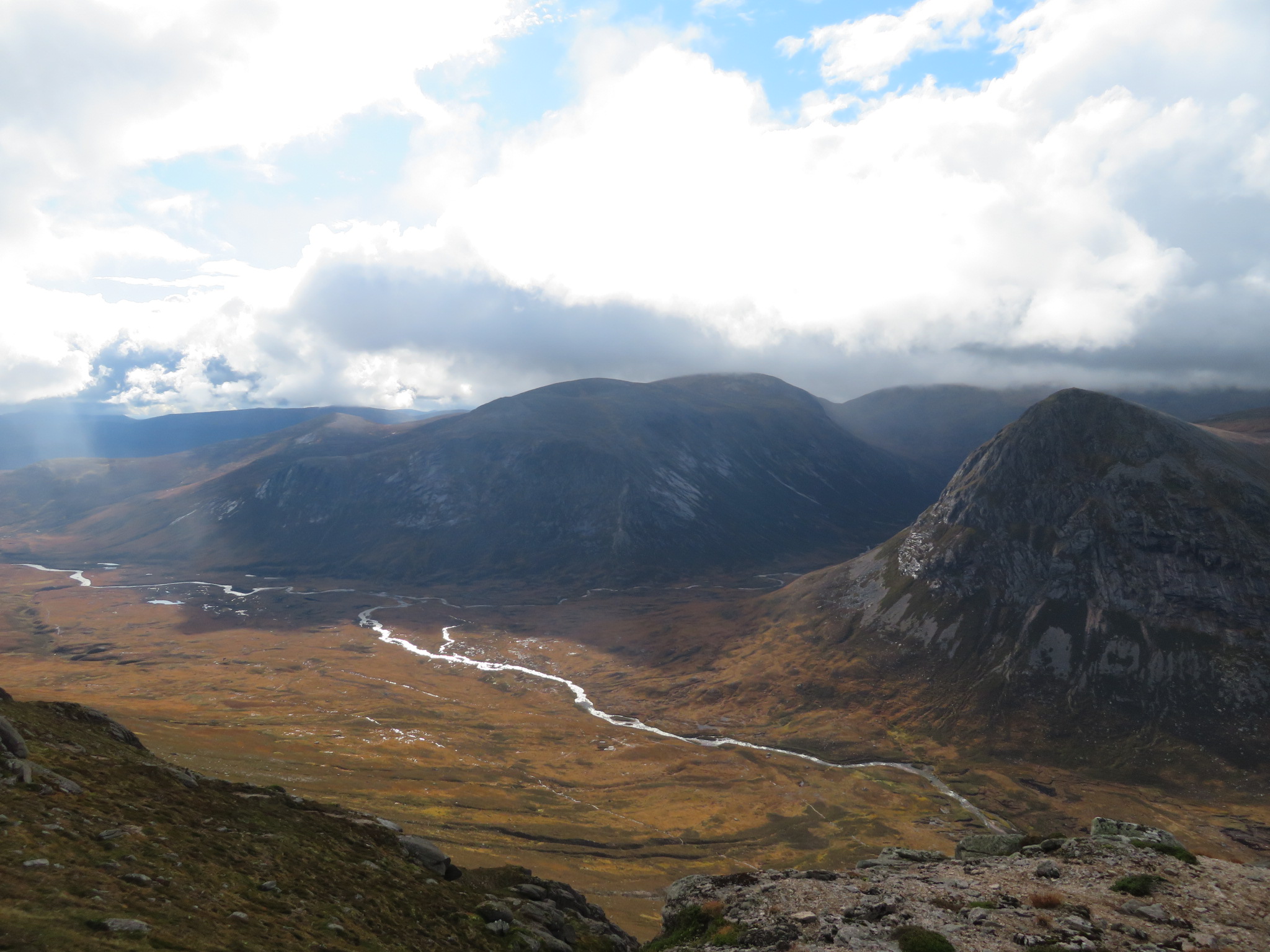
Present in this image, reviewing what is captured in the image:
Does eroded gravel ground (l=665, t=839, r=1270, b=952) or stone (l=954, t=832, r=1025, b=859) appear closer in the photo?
eroded gravel ground (l=665, t=839, r=1270, b=952)

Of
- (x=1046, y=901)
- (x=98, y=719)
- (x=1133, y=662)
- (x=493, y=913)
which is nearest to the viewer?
(x=1046, y=901)

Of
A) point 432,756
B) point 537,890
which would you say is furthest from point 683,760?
point 537,890

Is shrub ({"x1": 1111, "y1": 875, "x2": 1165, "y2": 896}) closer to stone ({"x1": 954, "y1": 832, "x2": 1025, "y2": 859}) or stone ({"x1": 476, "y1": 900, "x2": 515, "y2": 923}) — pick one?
stone ({"x1": 954, "y1": 832, "x2": 1025, "y2": 859})

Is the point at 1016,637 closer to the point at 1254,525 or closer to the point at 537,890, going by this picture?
the point at 1254,525

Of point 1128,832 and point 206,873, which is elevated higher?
point 206,873

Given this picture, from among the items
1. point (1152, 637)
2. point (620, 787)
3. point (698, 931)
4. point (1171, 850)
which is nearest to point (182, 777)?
point (698, 931)

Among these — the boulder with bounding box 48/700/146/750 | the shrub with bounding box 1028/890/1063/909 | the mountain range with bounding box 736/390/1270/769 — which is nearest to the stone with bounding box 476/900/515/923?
the boulder with bounding box 48/700/146/750

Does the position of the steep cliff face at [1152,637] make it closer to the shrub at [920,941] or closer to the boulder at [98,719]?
the shrub at [920,941]

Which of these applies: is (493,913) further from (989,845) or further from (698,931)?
(989,845)
